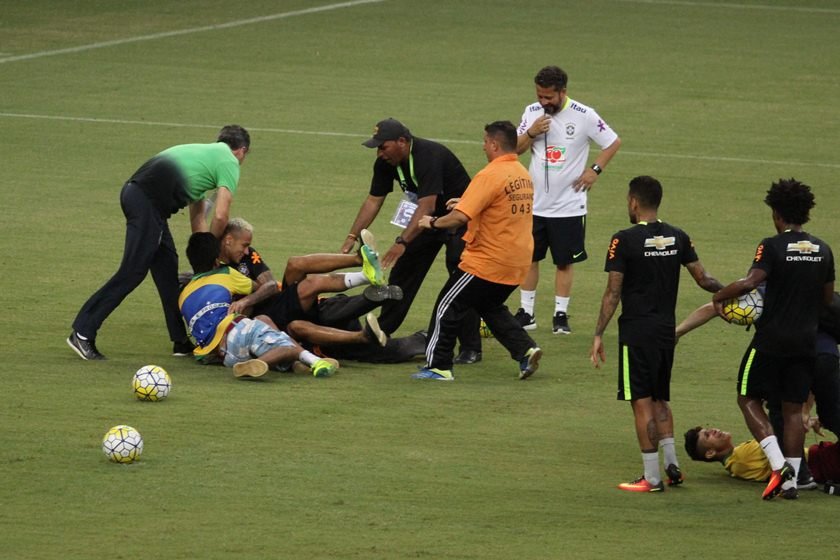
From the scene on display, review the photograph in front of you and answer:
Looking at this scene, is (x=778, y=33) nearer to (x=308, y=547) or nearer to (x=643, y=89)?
(x=643, y=89)

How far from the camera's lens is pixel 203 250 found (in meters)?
13.4

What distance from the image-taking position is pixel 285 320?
1357 centimetres

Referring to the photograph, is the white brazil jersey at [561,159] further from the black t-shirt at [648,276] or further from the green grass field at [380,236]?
the black t-shirt at [648,276]

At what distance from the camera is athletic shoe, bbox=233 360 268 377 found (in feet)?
41.4

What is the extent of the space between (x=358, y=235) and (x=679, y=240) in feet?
14.1

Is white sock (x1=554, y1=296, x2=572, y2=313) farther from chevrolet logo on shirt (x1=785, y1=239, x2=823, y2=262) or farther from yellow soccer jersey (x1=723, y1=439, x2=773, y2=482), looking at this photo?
chevrolet logo on shirt (x1=785, y1=239, x2=823, y2=262)

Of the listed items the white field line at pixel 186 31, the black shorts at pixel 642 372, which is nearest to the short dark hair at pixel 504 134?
the black shorts at pixel 642 372

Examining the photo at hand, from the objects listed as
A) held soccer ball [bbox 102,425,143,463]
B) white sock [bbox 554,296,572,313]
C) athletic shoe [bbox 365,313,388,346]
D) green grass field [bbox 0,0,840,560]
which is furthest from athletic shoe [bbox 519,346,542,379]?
held soccer ball [bbox 102,425,143,463]

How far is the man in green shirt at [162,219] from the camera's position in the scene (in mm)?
13359

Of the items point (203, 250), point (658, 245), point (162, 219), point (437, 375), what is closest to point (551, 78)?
point (437, 375)

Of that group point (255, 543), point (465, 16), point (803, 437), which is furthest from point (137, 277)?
point (465, 16)

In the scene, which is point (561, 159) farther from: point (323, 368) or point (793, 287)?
point (793, 287)

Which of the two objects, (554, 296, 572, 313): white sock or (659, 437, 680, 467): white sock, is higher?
(554, 296, 572, 313): white sock

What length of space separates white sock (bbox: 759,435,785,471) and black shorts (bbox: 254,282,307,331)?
477cm
